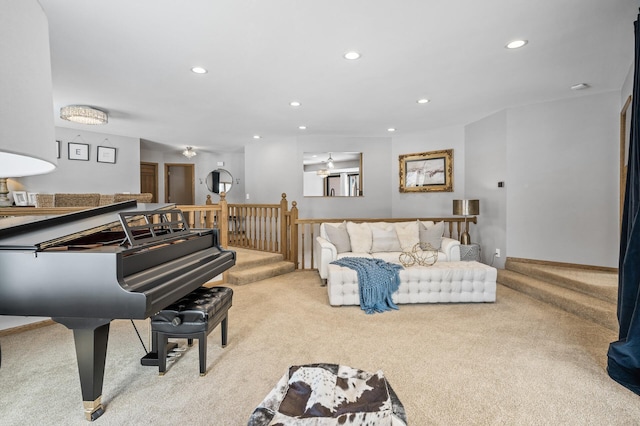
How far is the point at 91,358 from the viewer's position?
174cm

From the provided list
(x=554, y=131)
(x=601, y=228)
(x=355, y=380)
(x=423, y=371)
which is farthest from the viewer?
(x=554, y=131)

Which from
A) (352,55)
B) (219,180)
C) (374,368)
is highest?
(352,55)

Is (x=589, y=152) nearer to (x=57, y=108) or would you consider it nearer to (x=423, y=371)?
(x=423, y=371)

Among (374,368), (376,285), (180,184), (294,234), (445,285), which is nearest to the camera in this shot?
(374,368)

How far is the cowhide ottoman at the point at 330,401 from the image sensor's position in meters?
1.18

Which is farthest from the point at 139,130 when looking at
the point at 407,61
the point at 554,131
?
the point at 554,131

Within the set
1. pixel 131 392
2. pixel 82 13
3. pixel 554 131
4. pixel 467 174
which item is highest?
pixel 82 13

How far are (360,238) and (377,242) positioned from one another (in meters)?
0.26

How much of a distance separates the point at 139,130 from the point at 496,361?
6532 mm

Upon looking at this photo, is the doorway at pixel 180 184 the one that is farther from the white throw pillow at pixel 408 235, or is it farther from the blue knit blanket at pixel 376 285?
the blue knit blanket at pixel 376 285

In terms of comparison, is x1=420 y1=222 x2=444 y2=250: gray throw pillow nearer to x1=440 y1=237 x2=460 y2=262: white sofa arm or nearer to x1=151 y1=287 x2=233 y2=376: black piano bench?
x1=440 y1=237 x2=460 y2=262: white sofa arm

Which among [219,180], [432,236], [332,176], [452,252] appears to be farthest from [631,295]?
[219,180]

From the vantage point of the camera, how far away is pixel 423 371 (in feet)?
7.44

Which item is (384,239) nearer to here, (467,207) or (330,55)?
(467,207)
